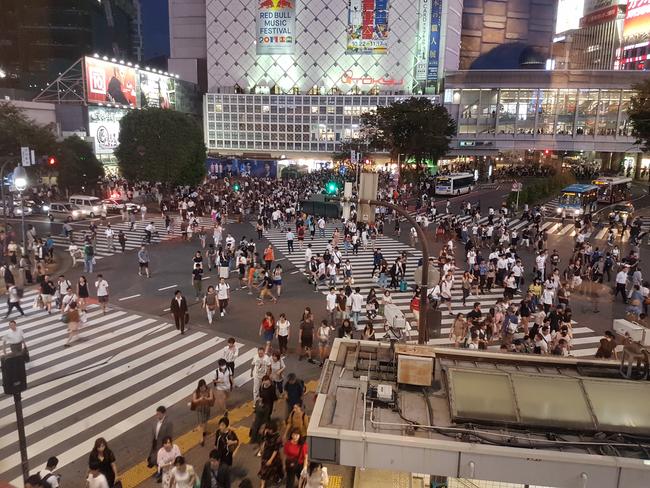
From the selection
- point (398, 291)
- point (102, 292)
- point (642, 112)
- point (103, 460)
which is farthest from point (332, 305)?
point (642, 112)

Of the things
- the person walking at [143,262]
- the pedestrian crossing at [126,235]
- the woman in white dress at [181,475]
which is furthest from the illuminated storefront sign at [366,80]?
the woman in white dress at [181,475]

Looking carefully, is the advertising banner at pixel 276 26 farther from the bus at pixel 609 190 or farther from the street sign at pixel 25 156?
the street sign at pixel 25 156

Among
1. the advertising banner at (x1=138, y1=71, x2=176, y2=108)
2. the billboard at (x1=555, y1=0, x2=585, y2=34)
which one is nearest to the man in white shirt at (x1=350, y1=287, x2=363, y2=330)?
the advertising banner at (x1=138, y1=71, x2=176, y2=108)

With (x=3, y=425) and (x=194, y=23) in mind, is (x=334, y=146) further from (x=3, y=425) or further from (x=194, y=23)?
(x=3, y=425)

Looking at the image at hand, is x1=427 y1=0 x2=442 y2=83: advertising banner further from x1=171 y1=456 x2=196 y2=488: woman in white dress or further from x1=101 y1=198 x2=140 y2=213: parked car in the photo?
x1=171 y1=456 x2=196 y2=488: woman in white dress

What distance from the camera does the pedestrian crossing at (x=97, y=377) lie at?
9.92m

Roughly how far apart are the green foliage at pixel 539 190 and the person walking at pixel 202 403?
36.7m

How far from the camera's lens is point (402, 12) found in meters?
82.1

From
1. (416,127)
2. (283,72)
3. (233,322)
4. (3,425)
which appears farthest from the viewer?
(283,72)

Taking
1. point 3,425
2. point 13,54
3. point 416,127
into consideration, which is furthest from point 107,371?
point 13,54

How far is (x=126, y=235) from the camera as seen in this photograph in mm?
31875

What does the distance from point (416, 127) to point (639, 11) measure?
2209 inches

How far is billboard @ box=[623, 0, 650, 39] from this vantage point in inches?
3135

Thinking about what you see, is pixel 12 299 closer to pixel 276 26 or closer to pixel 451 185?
pixel 451 185
